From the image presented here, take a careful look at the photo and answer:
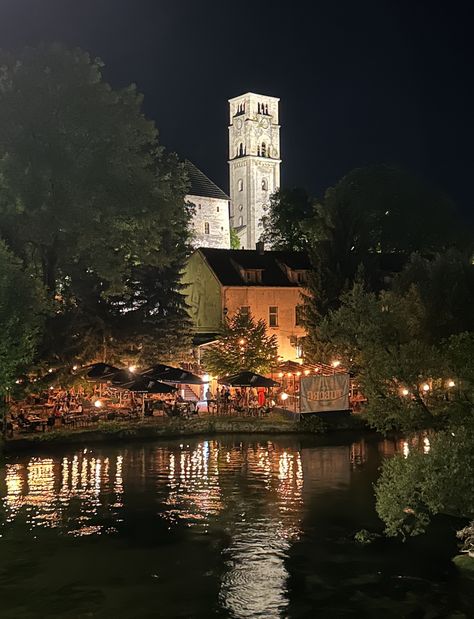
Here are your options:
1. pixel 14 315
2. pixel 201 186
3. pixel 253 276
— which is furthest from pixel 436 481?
pixel 201 186

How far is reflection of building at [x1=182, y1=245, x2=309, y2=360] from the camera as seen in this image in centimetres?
5869

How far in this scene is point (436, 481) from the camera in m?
19.7

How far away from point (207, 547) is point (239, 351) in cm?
2905

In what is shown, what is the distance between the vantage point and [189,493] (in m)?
28.5

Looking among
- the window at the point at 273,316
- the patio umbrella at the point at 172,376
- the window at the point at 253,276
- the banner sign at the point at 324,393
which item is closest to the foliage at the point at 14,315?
the patio umbrella at the point at 172,376

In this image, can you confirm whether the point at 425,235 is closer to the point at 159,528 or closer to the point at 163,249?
the point at 163,249

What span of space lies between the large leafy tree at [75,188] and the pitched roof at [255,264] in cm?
1177

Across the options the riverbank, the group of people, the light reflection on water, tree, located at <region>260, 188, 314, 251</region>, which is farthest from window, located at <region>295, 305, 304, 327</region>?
tree, located at <region>260, 188, 314, 251</region>

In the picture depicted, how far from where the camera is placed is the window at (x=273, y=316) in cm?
5931

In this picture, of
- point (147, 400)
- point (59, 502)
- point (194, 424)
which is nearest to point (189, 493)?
point (59, 502)

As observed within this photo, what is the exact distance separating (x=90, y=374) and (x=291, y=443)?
11.1 metres

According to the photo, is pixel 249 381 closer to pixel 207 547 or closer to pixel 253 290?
pixel 253 290

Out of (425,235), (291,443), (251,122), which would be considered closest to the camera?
(291,443)

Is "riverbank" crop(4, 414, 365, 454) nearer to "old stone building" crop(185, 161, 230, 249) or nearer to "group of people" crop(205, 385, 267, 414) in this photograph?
"group of people" crop(205, 385, 267, 414)
